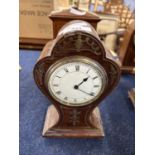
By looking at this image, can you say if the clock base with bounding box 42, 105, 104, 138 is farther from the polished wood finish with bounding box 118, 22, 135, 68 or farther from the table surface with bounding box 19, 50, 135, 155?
the polished wood finish with bounding box 118, 22, 135, 68

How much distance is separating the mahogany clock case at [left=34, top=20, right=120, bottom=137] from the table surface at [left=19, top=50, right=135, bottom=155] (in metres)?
0.04

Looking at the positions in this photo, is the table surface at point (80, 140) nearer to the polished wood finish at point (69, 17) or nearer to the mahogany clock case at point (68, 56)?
the mahogany clock case at point (68, 56)

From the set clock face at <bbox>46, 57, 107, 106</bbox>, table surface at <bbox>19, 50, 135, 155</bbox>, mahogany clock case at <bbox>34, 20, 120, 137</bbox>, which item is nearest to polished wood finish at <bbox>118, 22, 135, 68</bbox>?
table surface at <bbox>19, 50, 135, 155</bbox>

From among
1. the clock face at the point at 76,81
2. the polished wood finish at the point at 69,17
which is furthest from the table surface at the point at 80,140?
the polished wood finish at the point at 69,17

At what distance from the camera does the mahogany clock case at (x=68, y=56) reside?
84cm

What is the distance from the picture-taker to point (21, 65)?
1646 millimetres

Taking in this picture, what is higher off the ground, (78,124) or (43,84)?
(43,84)

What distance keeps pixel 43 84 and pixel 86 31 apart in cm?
29

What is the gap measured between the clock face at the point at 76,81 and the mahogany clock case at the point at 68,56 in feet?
0.07

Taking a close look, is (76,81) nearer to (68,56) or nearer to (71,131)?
(68,56)

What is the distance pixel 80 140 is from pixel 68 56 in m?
0.43

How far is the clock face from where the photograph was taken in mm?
883

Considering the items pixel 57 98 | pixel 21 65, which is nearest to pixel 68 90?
pixel 57 98
